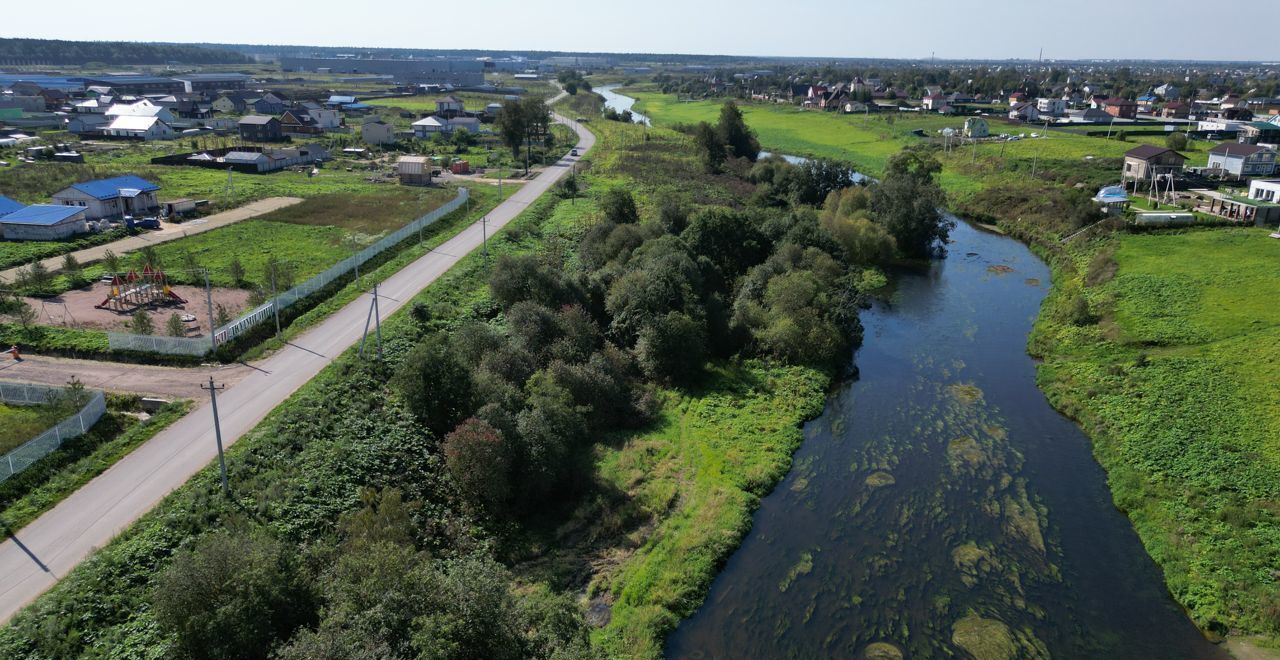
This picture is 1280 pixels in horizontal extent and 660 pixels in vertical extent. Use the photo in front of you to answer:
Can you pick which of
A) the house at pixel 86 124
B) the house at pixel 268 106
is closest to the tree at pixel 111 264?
the house at pixel 86 124

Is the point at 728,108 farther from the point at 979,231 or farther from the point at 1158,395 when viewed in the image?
the point at 1158,395

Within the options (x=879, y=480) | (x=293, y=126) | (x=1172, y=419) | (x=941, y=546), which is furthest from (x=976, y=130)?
(x=941, y=546)

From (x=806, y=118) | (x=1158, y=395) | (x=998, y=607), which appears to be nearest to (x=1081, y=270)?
(x=1158, y=395)

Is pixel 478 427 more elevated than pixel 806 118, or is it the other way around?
pixel 806 118

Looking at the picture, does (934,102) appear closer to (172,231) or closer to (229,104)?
(229,104)

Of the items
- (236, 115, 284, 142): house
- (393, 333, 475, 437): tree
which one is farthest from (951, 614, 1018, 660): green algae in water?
(236, 115, 284, 142): house

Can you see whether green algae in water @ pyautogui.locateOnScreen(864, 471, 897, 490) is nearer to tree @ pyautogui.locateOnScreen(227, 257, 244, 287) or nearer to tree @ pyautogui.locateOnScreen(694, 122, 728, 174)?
tree @ pyautogui.locateOnScreen(227, 257, 244, 287)
